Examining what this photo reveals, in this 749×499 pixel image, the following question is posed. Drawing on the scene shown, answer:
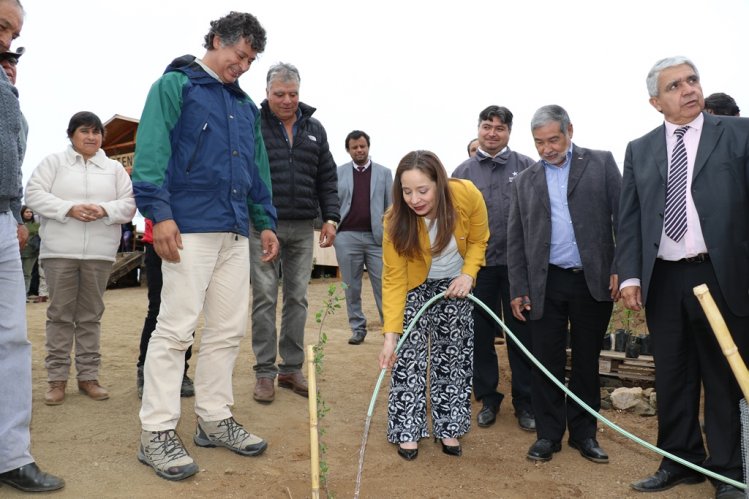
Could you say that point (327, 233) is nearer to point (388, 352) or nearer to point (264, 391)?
point (264, 391)

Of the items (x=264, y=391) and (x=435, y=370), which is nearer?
(x=435, y=370)

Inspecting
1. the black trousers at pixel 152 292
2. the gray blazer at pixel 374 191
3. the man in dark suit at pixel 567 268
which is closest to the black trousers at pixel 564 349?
the man in dark suit at pixel 567 268

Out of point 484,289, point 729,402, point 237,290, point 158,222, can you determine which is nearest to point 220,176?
point 158,222

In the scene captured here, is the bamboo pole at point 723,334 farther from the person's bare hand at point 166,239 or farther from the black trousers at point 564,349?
the person's bare hand at point 166,239

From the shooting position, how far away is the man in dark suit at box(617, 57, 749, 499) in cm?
297

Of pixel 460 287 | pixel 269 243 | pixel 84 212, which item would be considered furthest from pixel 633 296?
pixel 84 212

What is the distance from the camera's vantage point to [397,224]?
3447mm

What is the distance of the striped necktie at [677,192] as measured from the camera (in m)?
3.09

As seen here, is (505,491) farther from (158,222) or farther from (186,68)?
(186,68)

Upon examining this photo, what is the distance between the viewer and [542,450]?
358cm

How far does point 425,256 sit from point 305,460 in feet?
4.25

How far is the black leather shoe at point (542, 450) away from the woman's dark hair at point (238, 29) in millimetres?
2695

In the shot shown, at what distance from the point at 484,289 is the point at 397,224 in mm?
1233

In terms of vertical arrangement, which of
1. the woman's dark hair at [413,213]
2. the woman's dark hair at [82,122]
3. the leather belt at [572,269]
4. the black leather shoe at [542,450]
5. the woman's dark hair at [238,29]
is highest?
the woman's dark hair at [238,29]
